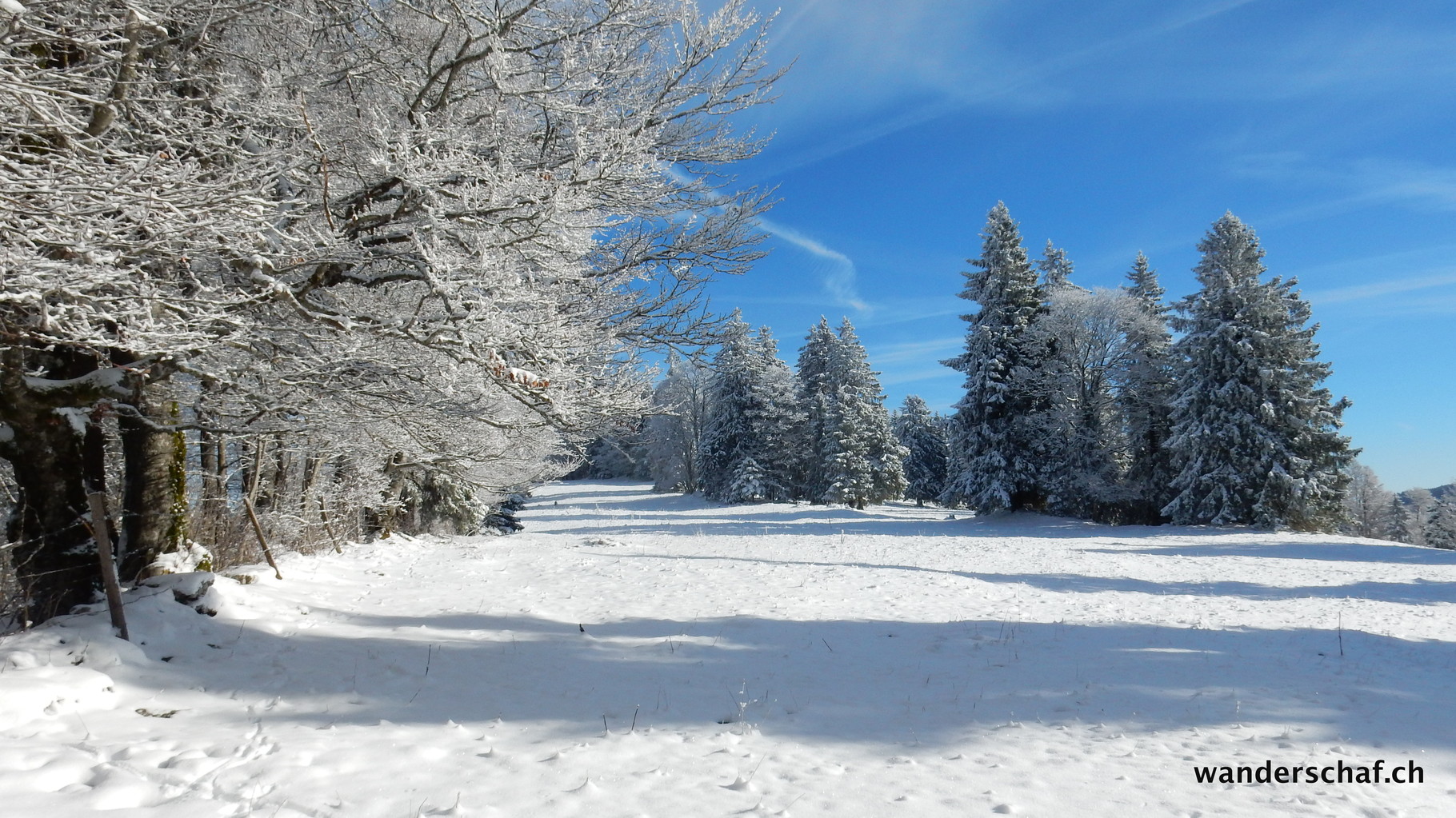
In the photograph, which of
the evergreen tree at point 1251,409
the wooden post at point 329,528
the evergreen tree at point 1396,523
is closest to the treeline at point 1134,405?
the evergreen tree at point 1251,409

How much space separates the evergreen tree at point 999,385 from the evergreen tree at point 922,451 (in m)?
19.9

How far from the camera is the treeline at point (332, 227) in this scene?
371 cm

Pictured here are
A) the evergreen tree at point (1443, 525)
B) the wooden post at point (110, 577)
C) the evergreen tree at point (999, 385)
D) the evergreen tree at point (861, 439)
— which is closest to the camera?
the wooden post at point (110, 577)

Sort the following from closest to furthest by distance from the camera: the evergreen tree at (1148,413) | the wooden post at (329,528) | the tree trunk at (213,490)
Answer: the tree trunk at (213,490) → the wooden post at (329,528) → the evergreen tree at (1148,413)

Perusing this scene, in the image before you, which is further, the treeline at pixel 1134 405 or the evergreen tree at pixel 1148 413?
the evergreen tree at pixel 1148 413

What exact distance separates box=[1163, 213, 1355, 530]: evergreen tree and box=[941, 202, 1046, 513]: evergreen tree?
201 inches

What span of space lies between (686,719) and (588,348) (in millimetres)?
2846

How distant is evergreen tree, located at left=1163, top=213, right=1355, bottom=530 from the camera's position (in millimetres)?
21484

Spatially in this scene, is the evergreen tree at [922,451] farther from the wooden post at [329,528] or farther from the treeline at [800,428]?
the wooden post at [329,528]

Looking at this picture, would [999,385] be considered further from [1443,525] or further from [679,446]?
[1443,525]

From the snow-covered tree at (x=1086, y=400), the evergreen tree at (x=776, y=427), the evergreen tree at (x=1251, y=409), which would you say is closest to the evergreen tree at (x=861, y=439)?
the evergreen tree at (x=776, y=427)

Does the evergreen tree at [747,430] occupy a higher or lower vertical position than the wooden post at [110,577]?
higher

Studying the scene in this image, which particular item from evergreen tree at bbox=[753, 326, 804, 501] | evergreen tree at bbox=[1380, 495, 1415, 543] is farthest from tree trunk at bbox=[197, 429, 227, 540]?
evergreen tree at bbox=[1380, 495, 1415, 543]

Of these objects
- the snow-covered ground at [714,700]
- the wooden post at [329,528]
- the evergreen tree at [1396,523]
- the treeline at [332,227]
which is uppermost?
the treeline at [332,227]
